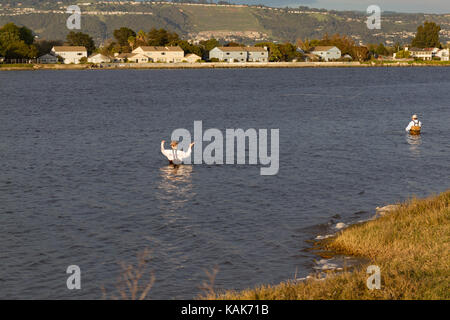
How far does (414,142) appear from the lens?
1907 inches

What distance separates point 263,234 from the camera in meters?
23.7

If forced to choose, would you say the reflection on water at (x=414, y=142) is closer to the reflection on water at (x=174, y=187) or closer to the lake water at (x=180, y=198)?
the lake water at (x=180, y=198)

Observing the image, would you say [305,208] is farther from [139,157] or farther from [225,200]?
[139,157]

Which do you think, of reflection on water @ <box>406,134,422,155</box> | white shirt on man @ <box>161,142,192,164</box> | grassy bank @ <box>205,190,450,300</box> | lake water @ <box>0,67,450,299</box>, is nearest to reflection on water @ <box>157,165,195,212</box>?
lake water @ <box>0,67,450,299</box>

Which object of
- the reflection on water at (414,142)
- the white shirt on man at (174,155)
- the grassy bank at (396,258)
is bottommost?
the reflection on water at (414,142)

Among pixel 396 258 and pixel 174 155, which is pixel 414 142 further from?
pixel 396 258

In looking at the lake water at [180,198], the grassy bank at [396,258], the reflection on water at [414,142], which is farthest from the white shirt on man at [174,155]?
the reflection on water at [414,142]

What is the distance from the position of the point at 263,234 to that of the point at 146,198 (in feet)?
27.0

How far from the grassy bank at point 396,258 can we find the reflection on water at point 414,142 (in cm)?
1967

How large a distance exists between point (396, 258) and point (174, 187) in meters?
17.1

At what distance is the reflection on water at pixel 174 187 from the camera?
28.8 m

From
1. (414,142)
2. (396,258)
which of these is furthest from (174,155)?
(396,258)

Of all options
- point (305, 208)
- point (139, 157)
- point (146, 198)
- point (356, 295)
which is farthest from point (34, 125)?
point (356, 295)

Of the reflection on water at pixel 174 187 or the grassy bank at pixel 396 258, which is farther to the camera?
the reflection on water at pixel 174 187
